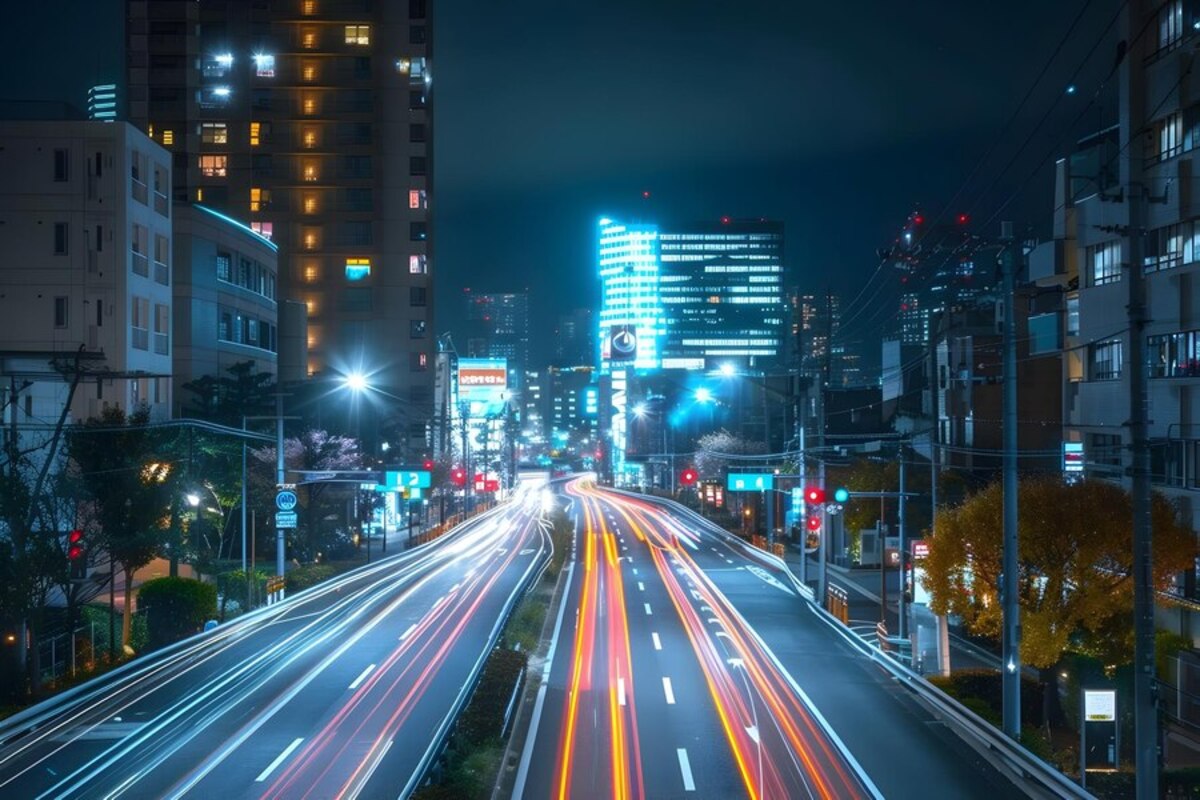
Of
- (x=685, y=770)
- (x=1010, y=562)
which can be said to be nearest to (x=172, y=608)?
(x=685, y=770)

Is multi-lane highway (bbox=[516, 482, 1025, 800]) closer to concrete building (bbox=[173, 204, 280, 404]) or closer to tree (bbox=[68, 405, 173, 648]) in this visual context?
tree (bbox=[68, 405, 173, 648])

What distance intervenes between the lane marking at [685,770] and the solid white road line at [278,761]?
22.6ft

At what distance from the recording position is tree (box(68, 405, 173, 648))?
29.6m

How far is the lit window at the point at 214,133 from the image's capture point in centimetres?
8650

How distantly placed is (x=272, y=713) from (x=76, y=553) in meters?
8.24

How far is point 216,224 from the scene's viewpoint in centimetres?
5697

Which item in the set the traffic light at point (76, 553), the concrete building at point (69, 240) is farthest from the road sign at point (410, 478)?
the traffic light at point (76, 553)

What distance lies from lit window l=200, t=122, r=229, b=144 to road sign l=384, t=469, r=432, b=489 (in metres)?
50.7

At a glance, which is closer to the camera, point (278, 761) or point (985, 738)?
point (278, 761)

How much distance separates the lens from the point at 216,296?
57.2 meters

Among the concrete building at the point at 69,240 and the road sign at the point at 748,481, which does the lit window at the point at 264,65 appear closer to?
the concrete building at the point at 69,240

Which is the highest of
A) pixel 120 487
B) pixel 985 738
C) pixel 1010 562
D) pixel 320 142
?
pixel 320 142

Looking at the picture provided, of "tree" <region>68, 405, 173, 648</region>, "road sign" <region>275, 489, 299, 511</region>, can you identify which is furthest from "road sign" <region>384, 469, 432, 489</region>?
"tree" <region>68, 405, 173, 648</region>

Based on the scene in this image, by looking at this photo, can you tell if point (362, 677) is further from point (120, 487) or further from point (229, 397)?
point (229, 397)
